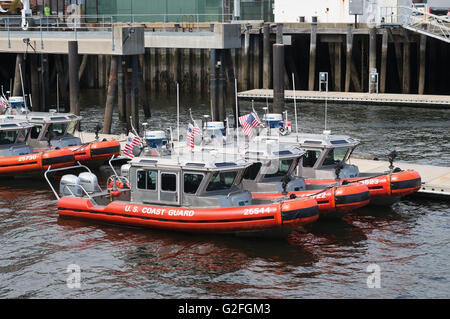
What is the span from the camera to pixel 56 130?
1140 inches

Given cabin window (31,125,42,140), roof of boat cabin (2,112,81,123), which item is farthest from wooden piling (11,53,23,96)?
cabin window (31,125,42,140)

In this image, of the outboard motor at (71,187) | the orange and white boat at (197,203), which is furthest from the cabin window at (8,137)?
the orange and white boat at (197,203)

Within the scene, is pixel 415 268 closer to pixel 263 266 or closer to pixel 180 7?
pixel 263 266

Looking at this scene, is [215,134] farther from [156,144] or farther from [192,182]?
[192,182]

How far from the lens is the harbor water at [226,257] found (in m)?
18.1

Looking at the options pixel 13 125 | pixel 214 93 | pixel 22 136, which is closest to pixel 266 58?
pixel 214 93

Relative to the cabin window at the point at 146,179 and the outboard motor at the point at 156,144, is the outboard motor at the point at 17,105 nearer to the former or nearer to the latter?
the outboard motor at the point at 156,144

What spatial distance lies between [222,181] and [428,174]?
7.69 metres

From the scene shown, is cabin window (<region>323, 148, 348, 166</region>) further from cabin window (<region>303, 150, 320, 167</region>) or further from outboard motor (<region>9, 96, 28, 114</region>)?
outboard motor (<region>9, 96, 28, 114</region>)

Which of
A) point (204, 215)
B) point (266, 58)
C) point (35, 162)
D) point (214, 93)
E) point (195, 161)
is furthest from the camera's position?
point (266, 58)

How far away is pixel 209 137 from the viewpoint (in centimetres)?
2348

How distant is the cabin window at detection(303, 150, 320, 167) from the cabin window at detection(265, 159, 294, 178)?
1.62m

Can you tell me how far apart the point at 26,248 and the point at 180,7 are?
3309 cm

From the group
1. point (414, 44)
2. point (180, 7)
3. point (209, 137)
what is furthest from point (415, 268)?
point (180, 7)
